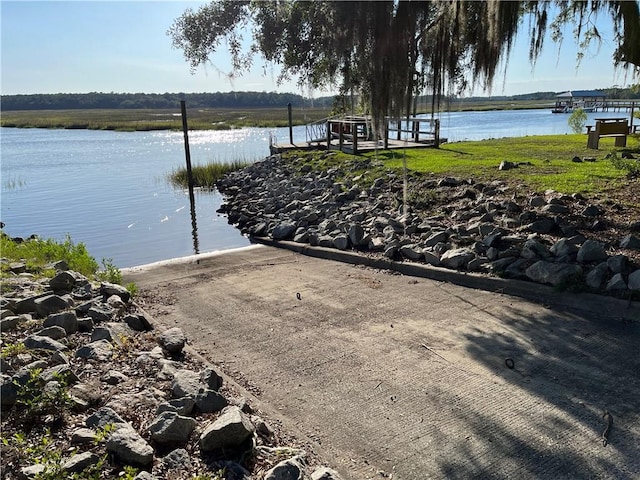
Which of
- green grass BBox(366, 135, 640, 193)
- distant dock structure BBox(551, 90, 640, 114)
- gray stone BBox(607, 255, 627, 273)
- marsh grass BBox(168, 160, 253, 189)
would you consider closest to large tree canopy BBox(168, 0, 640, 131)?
green grass BBox(366, 135, 640, 193)

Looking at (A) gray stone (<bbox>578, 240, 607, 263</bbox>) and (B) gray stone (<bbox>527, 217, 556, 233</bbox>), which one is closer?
(A) gray stone (<bbox>578, 240, 607, 263</bbox>)

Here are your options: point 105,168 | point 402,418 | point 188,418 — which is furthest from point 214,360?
point 105,168

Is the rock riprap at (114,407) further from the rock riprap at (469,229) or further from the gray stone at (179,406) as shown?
the rock riprap at (469,229)

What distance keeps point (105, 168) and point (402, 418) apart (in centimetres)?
2814

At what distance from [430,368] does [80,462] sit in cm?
254

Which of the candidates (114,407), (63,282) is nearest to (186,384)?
(114,407)

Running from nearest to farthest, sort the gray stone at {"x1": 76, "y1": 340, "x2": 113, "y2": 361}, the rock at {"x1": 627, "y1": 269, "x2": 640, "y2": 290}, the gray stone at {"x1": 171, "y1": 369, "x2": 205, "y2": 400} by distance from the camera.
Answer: the gray stone at {"x1": 171, "y1": 369, "x2": 205, "y2": 400} → the gray stone at {"x1": 76, "y1": 340, "x2": 113, "y2": 361} → the rock at {"x1": 627, "y1": 269, "x2": 640, "y2": 290}

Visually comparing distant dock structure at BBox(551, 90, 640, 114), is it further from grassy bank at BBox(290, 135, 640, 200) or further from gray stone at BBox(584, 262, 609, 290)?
gray stone at BBox(584, 262, 609, 290)

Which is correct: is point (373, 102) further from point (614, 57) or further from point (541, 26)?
point (614, 57)

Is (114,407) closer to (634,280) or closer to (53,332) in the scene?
(53,332)

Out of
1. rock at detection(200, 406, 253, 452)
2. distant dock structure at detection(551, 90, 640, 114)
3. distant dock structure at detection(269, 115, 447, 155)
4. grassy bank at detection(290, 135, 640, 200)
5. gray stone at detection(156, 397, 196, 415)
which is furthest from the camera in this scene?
distant dock structure at detection(551, 90, 640, 114)

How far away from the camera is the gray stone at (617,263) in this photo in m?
4.93

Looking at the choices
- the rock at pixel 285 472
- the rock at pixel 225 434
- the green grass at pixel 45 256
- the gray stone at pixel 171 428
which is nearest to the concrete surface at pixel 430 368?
the rock at pixel 285 472

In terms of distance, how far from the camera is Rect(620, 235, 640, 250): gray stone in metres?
5.38
